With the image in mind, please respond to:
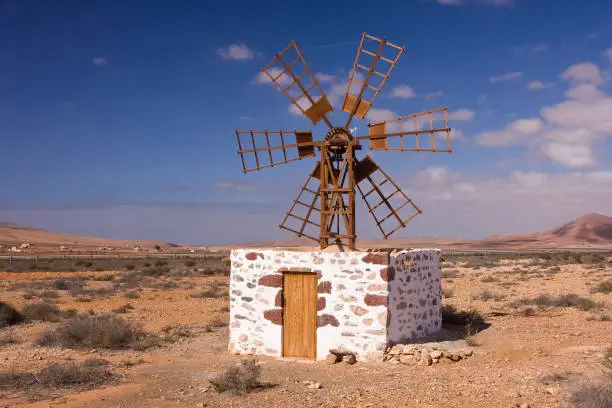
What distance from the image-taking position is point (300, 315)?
11016mm

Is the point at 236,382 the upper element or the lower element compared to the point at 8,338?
upper

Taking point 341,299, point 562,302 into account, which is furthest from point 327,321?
point 562,302

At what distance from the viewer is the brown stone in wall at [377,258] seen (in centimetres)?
1045

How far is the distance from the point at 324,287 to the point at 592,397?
5.11 meters

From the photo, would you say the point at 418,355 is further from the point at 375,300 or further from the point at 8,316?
the point at 8,316

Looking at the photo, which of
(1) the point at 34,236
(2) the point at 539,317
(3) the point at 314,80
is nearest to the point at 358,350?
(3) the point at 314,80

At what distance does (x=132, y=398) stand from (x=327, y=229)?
17.9 ft

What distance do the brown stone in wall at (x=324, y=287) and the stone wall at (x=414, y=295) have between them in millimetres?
1184

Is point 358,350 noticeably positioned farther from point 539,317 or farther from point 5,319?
point 5,319

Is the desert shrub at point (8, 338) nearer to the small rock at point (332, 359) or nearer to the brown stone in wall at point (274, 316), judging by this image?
the brown stone in wall at point (274, 316)

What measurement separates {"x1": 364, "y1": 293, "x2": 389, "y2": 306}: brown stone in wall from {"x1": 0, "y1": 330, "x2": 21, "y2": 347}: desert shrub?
8.46 meters

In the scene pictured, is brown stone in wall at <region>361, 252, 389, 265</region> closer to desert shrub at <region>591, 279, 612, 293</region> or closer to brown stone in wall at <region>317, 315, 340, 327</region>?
brown stone in wall at <region>317, 315, 340, 327</region>

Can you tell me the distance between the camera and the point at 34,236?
305 ft

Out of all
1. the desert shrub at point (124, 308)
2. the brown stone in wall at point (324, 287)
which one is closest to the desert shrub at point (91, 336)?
the brown stone in wall at point (324, 287)
